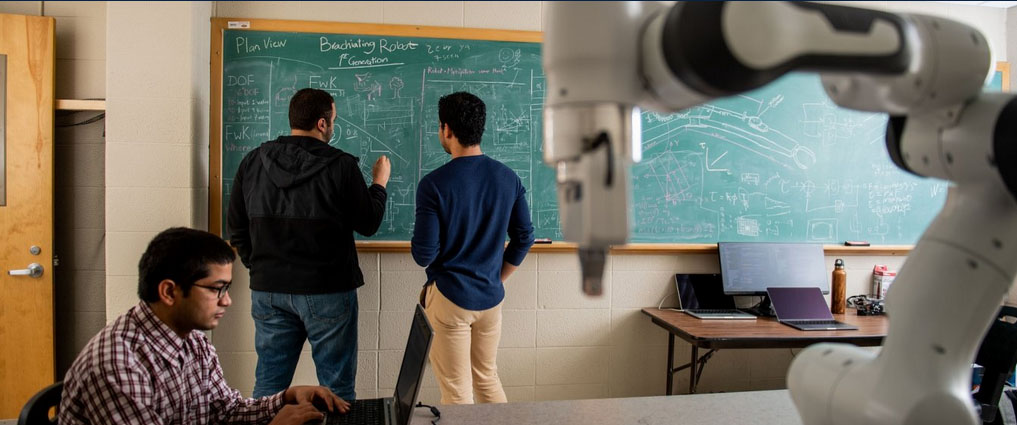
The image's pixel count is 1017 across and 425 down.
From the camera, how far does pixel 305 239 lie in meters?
2.30

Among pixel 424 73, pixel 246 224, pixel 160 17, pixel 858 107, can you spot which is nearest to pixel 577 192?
pixel 858 107

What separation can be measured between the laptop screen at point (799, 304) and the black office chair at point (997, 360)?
30.2 inches

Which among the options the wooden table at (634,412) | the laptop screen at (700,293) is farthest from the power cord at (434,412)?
the laptop screen at (700,293)

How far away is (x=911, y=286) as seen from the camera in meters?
0.65

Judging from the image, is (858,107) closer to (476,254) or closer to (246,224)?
(476,254)

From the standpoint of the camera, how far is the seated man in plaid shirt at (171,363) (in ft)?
3.89

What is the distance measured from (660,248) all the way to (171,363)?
234 centimetres

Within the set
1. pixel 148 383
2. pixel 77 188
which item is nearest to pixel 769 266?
pixel 148 383

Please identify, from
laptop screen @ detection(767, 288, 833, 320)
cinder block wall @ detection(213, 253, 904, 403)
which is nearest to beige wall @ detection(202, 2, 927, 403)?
cinder block wall @ detection(213, 253, 904, 403)

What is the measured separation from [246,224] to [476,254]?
0.97 metres

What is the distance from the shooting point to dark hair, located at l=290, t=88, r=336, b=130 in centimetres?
231

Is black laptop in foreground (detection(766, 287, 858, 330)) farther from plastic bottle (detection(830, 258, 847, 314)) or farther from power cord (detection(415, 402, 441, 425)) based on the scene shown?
power cord (detection(415, 402, 441, 425))

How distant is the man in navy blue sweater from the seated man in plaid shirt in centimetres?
88

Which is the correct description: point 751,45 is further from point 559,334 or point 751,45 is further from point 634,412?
point 559,334
